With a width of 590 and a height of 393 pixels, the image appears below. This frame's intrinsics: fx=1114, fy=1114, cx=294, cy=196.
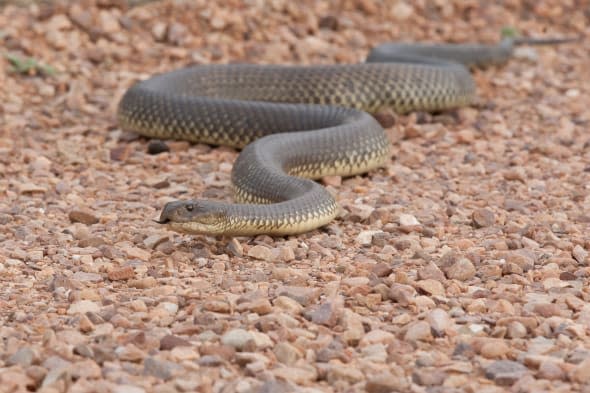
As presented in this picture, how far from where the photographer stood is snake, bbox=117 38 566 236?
7.37 metres

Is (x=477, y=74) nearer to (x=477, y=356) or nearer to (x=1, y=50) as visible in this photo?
(x=1, y=50)

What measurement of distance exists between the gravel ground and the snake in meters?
0.18

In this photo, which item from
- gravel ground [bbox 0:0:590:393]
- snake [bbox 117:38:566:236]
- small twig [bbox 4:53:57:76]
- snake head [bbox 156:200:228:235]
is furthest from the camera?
small twig [bbox 4:53:57:76]

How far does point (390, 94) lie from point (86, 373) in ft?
22.8

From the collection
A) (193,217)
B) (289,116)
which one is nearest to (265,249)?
(193,217)

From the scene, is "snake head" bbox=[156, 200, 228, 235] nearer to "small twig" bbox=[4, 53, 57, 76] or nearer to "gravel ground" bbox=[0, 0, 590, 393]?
"gravel ground" bbox=[0, 0, 590, 393]

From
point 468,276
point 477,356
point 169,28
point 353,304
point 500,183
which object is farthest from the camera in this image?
point 169,28

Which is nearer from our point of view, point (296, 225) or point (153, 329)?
point (153, 329)

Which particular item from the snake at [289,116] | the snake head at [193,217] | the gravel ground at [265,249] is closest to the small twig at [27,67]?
the gravel ground at [265,249]

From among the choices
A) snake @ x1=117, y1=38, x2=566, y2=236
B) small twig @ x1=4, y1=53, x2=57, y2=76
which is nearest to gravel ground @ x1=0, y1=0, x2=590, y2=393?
small twig @ x1=4, y1=53, x2=57, y2=76

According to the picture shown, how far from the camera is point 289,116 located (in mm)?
10023

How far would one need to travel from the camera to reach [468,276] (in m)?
6.45

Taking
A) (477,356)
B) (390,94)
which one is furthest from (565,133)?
(477,356)

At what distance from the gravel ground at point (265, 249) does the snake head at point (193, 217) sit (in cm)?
15
